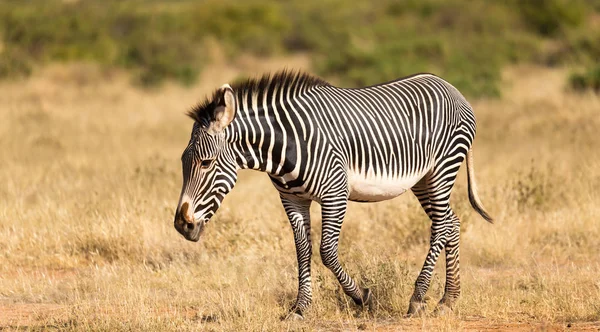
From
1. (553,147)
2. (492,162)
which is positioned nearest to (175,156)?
(492,162)

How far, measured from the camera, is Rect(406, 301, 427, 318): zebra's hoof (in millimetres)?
6723

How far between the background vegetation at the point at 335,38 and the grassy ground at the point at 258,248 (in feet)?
27.6

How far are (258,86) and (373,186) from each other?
3.72 ft

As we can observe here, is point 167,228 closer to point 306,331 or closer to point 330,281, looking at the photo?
point 330,281

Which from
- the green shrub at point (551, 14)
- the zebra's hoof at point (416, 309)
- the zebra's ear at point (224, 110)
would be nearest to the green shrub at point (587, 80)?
the zebra's hoof at point (416, 309)

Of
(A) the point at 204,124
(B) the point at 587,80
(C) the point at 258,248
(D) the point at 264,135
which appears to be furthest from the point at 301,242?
(B) the point at 587,80

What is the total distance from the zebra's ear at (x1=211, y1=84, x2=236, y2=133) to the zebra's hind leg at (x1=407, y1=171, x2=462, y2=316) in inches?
75.5

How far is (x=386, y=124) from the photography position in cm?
671

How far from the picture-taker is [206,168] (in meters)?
5.97

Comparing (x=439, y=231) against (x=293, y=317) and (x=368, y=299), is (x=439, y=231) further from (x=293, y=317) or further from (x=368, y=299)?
(x=293, y=317)

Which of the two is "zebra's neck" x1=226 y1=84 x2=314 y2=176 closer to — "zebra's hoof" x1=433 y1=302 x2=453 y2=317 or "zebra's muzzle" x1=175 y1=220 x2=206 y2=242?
"zebra's muzzle" x1=175 y1=220 x2=206 y2=242

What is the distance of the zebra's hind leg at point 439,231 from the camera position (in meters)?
6.90

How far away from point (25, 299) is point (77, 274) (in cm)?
79

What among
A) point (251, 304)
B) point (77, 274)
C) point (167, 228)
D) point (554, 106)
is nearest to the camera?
point (251, 304)
